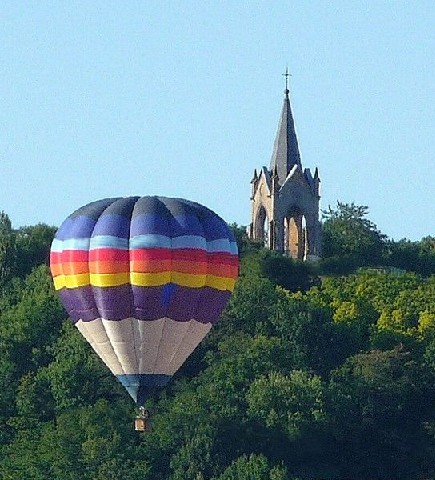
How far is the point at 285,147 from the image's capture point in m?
91.5

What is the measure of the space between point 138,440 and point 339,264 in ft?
58.9

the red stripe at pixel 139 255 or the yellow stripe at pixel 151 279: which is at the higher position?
the red stripe at pixel 139 255

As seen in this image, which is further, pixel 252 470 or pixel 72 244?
pixel 252 470

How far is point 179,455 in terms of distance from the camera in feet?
244

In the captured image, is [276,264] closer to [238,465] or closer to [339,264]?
[339,264]

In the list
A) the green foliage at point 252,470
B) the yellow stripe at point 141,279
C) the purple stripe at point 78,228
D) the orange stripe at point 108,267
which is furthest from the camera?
the green foliage at point 252,470

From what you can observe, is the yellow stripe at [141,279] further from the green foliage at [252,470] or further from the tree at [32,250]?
the tree at [32,250]

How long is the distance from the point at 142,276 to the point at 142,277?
18 millimetres

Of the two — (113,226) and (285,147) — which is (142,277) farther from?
(285,147)

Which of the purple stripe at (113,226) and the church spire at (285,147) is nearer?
the purple stripe at (113,226)

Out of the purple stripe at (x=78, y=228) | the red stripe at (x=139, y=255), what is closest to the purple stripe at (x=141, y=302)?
the red stripe at (x=139, y=255)

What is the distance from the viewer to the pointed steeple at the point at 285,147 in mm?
91000

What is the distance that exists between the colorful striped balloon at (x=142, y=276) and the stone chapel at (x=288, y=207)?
91.1 ft

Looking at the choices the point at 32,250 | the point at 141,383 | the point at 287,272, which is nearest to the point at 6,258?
the point at 32,250
